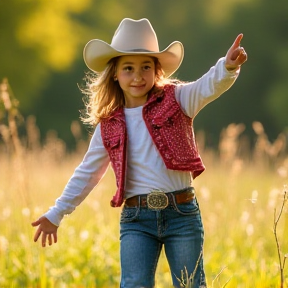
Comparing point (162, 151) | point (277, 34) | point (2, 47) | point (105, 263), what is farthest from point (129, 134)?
point (277, 34)

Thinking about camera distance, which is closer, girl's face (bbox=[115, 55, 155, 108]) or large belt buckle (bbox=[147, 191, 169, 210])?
large belt buckle (bbox=[147, 191, 169, 210])

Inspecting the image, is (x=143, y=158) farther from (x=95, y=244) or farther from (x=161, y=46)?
(x=161, y=46)

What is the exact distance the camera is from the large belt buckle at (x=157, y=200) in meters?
3.43

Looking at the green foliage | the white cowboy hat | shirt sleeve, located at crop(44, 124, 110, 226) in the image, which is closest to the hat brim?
the white cowboy hat

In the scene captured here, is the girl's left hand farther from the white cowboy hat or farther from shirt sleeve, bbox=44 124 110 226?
shirt sleeve, bbox=44 124 110 226

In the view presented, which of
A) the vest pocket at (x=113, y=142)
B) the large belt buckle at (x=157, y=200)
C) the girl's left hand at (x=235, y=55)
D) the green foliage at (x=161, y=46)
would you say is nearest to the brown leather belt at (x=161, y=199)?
the large belt buckle at (x=157, y=200)

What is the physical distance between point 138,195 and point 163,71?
0.64 metres

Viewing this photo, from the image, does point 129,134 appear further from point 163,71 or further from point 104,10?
point 104,10

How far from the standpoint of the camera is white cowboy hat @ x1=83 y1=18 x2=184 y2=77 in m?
3.68

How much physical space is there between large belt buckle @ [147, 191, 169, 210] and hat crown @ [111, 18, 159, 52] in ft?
2.15

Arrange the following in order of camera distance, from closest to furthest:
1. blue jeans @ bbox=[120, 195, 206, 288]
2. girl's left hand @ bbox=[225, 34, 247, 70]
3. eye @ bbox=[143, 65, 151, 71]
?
girl's left hand @ bbox=[225, 34, 247, 70]
blue jeans @ bbox=[120, 195, 206, 288]
eye @ bbox=[143, 65, 151, 71]

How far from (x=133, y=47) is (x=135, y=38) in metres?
0.05

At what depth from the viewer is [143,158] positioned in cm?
355

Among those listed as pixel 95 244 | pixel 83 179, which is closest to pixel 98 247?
pixel 95 244
